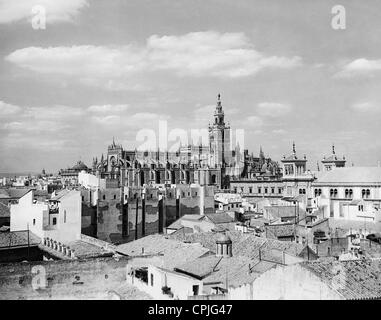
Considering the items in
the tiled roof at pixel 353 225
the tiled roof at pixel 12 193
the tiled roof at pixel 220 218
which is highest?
the tiled roof at pixel 12 193

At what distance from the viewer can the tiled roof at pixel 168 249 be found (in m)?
25.5

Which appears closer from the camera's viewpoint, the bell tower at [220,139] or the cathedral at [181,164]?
the cathedral at [181,164]

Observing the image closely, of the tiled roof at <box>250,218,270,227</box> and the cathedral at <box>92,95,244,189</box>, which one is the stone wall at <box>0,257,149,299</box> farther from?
the cathedral at <box>92,95,244,189</box>

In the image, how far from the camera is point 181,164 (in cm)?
8644

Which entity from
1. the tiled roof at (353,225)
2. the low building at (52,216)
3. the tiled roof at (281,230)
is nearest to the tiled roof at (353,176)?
the tiled roof at (353,225)

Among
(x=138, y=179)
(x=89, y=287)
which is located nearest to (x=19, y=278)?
(x=89, y=287)

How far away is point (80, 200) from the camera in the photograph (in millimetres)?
36312

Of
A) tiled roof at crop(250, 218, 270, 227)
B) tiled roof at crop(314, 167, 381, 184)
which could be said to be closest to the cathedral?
tiled roof at crop(314, 167, 381, 184)

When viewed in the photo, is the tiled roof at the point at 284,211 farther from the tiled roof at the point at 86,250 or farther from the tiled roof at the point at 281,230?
the tiled roof at the point at 86,250

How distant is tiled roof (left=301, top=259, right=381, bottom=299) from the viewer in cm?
1491

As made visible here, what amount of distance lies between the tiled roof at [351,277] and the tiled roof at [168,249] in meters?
10.1
